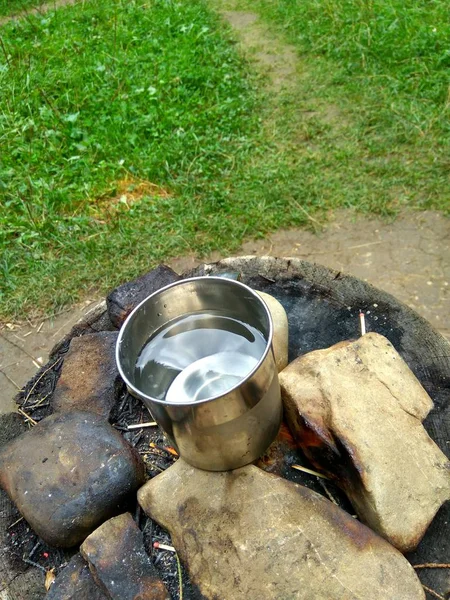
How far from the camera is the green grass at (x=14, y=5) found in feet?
24.1

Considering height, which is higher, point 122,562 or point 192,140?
point 122,562

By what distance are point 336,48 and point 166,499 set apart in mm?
5177

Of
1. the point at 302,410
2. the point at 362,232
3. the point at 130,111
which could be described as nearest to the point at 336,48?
the point at 130,111

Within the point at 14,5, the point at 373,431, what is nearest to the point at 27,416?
the point at 373,431

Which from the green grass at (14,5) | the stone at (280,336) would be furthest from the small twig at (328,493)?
the green grass at (14,5)

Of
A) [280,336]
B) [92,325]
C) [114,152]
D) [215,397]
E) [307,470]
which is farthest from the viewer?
[114,152]

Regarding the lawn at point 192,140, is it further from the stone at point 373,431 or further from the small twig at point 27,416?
the stone at point 373,431

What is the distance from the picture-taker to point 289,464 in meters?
1.89

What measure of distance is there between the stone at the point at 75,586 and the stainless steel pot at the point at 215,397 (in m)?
0.43

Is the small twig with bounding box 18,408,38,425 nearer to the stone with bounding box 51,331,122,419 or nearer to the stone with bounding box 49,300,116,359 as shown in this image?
the stone with bounding box 51,331,122,419

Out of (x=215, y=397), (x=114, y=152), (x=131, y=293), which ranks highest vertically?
(x=215, y=397)

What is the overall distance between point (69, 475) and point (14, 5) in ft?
24.5

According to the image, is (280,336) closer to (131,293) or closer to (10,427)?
(131,293)

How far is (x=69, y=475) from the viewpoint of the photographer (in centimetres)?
180
